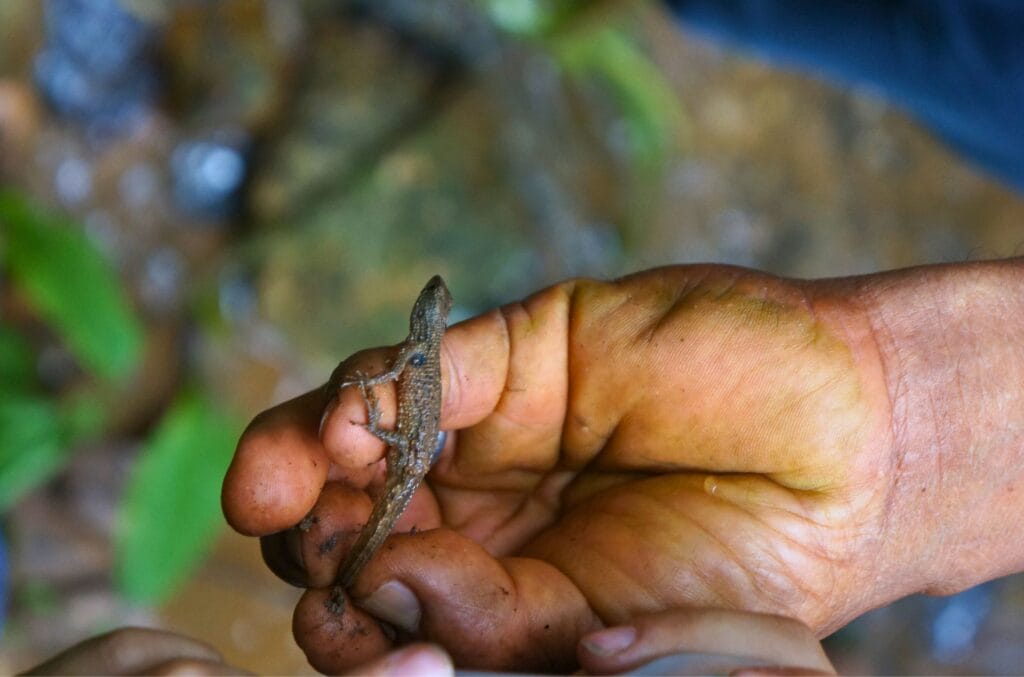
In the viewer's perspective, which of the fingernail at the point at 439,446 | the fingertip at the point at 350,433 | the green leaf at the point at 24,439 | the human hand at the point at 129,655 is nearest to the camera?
the human hand at the point at 129,655

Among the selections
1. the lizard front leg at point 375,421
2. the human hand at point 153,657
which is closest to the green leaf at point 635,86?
the lizard front leg at point 375,421

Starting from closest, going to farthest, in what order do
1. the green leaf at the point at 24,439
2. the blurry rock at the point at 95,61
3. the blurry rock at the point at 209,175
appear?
the green leaf at the point at 24,439, the blurry rock at the point at 95,61, the blurry rock at the point at 209,175

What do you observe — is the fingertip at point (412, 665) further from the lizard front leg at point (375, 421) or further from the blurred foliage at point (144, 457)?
the blurred foliage at point (144, 457)

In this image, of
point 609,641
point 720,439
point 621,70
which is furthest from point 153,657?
point 621,70

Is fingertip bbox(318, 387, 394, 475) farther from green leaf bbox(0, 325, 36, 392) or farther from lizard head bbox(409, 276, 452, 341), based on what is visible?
green leaf bbox(0, 325, 36, 392)

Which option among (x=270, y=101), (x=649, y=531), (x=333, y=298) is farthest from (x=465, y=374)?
(x=270, y=101)

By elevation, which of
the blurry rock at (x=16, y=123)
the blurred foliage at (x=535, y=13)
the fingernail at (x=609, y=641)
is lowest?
the fingernail at (x=609, y=641)

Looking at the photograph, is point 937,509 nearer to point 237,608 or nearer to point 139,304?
point 237,608

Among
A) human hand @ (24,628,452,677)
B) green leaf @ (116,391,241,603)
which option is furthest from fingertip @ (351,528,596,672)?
green leaf @ (116,391,241,603)
